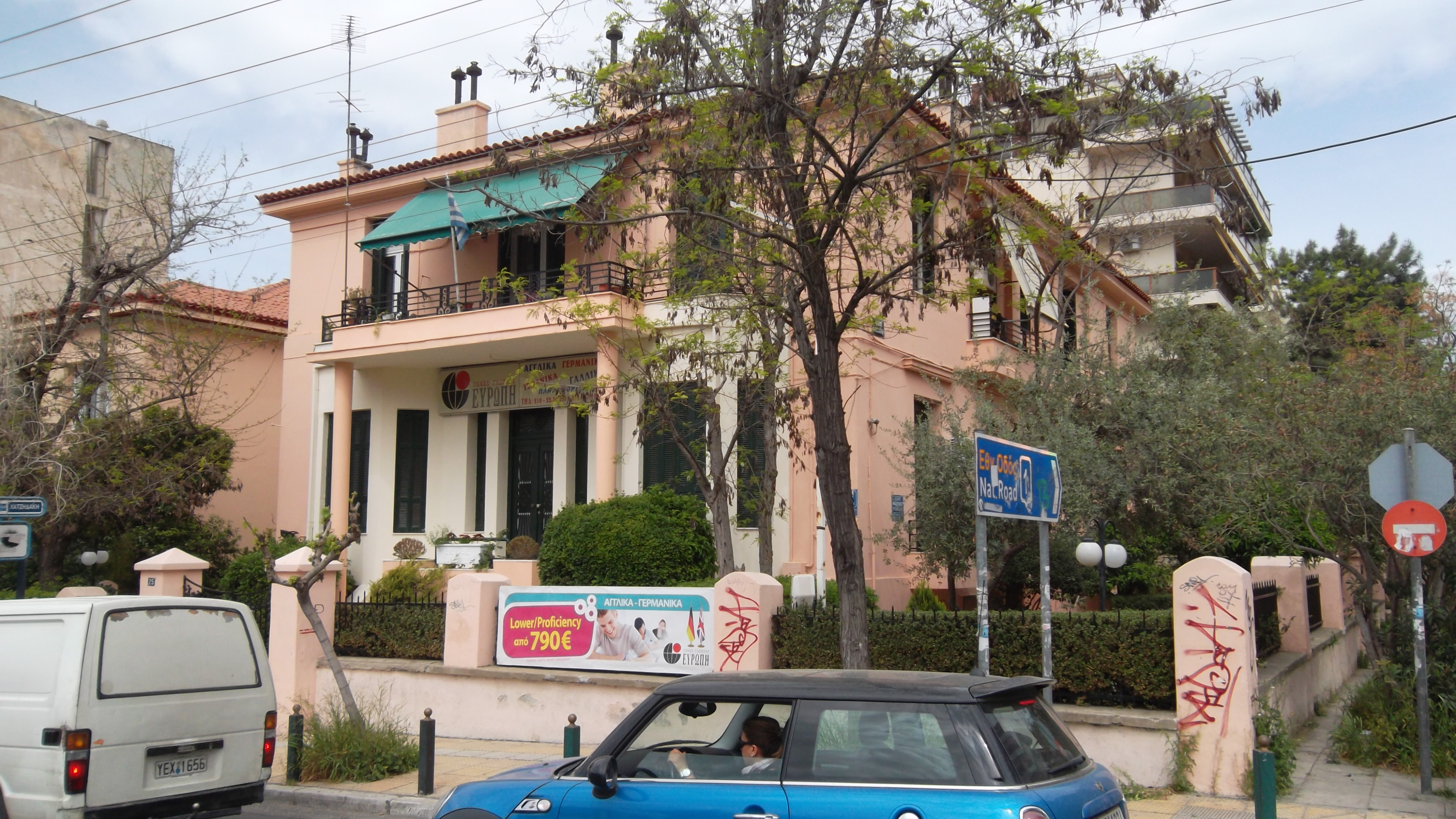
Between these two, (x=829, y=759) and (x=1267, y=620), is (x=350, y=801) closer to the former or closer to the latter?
(x=829, y=759)

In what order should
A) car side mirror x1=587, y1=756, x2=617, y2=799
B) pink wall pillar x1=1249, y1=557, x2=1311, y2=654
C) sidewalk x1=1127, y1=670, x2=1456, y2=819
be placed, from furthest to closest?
1. pink wall pillar x1=1249, y1=557, x2=1311, y2=654
2. sidewalk x1=1127, y1=670, x2=1456, y2=819
3. car side mirror x1=587, y1=756, x2=617, y2=799

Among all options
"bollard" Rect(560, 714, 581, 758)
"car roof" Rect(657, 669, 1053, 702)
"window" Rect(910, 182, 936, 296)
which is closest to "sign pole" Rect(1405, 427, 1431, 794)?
"window" Rect(910, 182, 936, 296)

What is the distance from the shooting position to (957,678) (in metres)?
5.05

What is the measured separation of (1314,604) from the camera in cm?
1508

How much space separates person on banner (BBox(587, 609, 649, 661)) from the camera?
464 inches

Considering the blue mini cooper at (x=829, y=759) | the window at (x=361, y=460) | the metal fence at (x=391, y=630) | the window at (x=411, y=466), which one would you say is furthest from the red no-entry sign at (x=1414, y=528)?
the window at (x=361, y=460)

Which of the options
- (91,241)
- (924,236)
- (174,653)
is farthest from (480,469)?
Answer: (174,653)

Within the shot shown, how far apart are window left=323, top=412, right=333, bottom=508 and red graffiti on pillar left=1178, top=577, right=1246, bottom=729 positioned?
17.5m

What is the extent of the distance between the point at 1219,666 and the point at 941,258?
456cm

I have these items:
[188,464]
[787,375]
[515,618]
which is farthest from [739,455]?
[188,464]

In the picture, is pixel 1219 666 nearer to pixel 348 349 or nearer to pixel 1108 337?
pixel 1108 337


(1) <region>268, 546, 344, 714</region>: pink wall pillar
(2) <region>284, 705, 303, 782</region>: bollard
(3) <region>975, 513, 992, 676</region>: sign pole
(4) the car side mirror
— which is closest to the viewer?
(4) the car side mirror

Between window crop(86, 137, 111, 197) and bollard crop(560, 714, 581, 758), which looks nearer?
bollard crop(560, 714, 581, 758)

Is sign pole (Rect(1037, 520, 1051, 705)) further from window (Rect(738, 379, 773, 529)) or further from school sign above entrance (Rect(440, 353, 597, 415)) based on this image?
school sign above entrance (Rect(440, 353, 597, 415))
